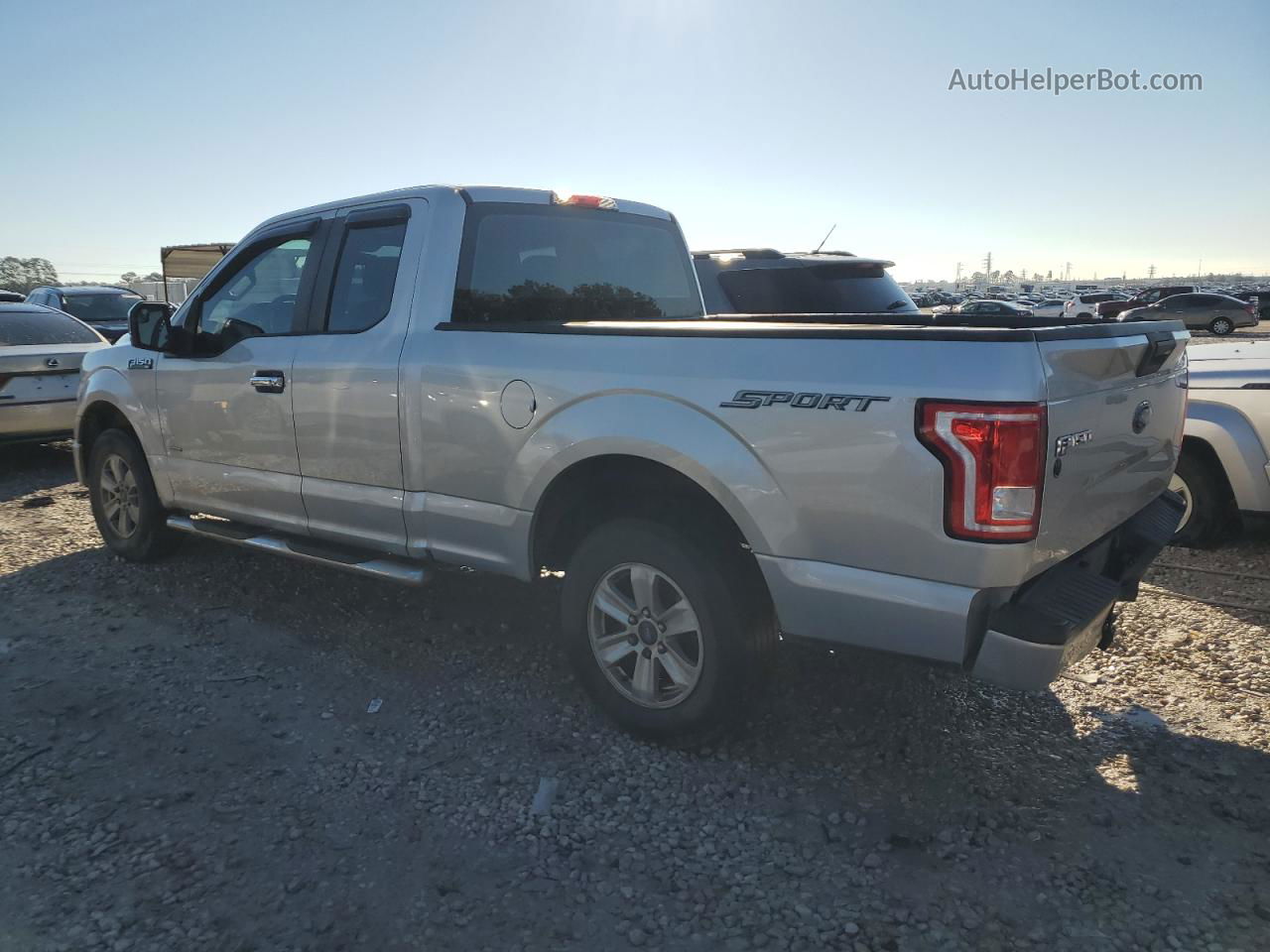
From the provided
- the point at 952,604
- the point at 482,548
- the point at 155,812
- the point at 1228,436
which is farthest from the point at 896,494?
the point at 1228,436

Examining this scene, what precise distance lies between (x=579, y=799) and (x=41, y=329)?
8.43 meters

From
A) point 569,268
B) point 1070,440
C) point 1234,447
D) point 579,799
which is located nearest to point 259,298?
point 569,268

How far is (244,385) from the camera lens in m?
4.59

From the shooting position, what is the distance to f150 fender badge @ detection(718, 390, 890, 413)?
106 inches

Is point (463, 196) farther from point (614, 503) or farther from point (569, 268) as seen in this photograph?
point (614, 503)

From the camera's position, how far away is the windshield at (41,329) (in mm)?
8695

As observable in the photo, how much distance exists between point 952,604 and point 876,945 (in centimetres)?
93

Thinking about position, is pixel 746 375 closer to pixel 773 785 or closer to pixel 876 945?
pixel 773 785

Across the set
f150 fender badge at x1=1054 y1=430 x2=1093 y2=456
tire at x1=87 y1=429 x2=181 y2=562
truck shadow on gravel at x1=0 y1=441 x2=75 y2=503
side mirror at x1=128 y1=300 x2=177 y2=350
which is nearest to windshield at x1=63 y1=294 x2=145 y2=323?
truck shadow on gravel at x1=0 y1=441 x2=75 y2=503

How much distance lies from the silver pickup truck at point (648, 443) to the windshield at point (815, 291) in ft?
7.64

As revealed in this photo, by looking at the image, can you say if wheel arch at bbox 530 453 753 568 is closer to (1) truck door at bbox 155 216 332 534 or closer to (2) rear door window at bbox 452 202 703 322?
(2) rear door window at bbox 452 202 703 322

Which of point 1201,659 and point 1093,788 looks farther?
point 1201,659

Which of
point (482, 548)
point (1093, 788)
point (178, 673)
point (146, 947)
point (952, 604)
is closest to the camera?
point (146, 947)

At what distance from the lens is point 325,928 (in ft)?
8.16
